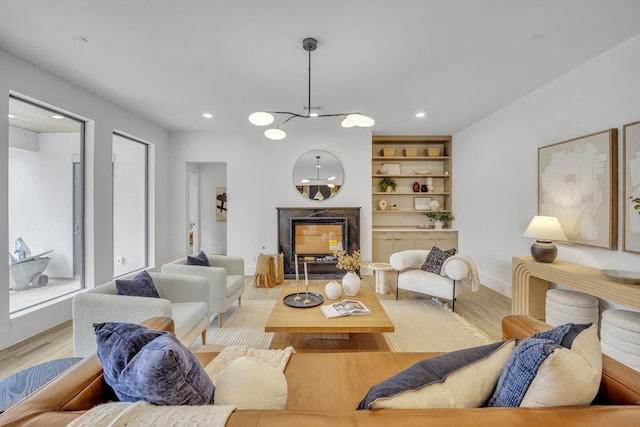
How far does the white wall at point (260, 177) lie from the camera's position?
4891 mm

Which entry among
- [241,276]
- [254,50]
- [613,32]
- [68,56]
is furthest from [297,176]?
[613,32]

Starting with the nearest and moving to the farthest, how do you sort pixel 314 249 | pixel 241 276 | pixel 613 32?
1. pixel 613 32
2. pixel 241 276
3. pixel 314 249

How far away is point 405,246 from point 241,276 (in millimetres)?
3060

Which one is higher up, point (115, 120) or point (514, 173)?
point (115, 120)

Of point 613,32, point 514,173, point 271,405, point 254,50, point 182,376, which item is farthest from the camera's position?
point 514,173

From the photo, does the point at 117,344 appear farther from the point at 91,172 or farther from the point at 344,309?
the point at 91,172

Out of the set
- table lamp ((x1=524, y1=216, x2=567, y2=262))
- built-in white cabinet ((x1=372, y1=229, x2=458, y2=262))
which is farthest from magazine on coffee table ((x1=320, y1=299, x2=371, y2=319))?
built-in white cabinet ((x1=372, y1=229, x2=458, y2=262))

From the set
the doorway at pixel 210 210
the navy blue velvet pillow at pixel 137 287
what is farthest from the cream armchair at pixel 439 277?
the doorway at pixel 210 210

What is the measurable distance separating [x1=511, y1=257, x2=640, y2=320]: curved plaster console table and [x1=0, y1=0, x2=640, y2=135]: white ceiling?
1997 mm

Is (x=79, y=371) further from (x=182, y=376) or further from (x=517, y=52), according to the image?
(x=517, y=52)

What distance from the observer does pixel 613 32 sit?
7.16ft

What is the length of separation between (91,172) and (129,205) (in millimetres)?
1014

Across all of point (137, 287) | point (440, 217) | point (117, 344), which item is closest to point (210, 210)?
point (137, 287)

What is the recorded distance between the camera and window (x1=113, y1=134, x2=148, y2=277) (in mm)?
3914
